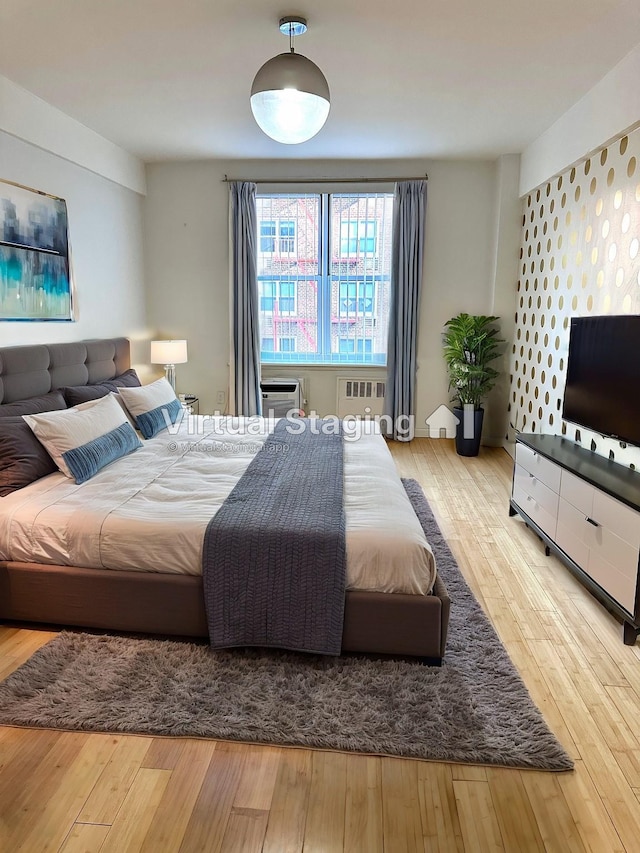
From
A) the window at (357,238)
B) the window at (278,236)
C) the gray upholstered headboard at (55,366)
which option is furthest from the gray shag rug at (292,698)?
the window at (278,236)

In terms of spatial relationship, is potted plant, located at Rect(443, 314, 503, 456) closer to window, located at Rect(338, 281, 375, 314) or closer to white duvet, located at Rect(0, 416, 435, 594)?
window, located at Rect(338, 281, 375, 314)

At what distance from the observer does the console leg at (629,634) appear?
91.8 inches

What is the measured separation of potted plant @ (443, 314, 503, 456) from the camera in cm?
512

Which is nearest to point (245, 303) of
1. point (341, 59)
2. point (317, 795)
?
point (341, 59)

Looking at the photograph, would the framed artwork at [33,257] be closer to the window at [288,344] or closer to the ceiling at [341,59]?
the ceiling at [341,59]

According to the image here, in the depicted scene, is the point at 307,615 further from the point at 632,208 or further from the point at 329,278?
the point at 329,278

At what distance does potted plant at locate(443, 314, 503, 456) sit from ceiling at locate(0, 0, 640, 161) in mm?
1597

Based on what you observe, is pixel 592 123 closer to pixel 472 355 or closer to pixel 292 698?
pixel 472 355

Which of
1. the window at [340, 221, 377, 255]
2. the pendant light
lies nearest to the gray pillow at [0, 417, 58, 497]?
the pendant light

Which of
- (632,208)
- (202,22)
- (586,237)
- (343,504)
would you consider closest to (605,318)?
(632,208)

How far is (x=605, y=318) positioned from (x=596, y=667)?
180 centimetres

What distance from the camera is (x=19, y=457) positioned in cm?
267

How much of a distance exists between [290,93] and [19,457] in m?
2.13

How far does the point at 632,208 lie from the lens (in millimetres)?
2986
